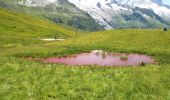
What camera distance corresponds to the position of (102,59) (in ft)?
157

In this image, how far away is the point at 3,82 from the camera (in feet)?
94.2

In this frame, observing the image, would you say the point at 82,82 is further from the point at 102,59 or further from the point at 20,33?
the point at 20,33

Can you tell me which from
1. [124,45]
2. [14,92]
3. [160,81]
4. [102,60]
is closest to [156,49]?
[124,45]

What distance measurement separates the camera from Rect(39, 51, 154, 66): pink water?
44312 mm

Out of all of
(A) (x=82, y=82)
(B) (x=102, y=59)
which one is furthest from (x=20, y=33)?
(A) (x=82, y=82)

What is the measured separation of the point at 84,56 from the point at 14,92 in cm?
2476

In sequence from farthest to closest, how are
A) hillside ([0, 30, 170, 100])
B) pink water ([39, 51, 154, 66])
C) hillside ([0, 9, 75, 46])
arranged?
hillside ([0, 9, 75, 46]) → pink water ([39, 51, 154, 66]) → hillside ([0, 30, 170, 100])

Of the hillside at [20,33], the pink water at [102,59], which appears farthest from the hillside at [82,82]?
the hillside at [20,33]

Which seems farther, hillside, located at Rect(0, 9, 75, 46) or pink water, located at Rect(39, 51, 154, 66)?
hillside, located at Rect(0, 9, 75, 46)

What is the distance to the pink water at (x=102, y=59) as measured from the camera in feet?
145

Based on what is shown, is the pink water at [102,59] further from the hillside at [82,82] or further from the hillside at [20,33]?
the hillside at [20,33]

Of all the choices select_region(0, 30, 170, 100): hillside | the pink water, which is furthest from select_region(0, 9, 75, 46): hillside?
select_region(0, 30, 170, 100): hillside

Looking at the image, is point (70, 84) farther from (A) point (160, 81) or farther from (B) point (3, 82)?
(A) point (160, 81)

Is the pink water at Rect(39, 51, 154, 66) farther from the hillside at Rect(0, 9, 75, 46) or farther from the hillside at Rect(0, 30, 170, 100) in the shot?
the hillside at Rect(0, 9, 75, 46)
